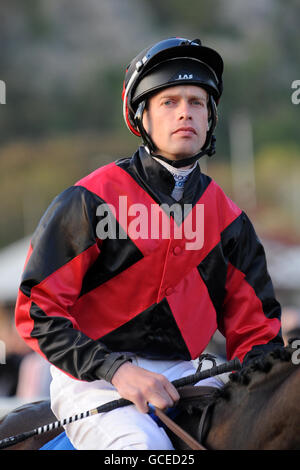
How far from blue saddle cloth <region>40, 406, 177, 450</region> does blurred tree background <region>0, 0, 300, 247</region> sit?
1366 inches

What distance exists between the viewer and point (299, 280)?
13164 millimetres

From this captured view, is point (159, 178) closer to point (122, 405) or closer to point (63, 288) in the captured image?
point (63, 288)

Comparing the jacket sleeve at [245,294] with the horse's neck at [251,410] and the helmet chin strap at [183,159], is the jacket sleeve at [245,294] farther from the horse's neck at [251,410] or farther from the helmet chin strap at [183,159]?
the horse's neck at [251,410]

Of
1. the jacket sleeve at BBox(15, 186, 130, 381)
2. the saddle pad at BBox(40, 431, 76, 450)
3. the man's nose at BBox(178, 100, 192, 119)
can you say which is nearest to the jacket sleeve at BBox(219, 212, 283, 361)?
the man's nose at BBox(178, 100, 192, 119)

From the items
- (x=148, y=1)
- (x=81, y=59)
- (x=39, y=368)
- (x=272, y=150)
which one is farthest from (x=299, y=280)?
Answer: (x=148, y=1)

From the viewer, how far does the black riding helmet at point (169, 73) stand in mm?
2750

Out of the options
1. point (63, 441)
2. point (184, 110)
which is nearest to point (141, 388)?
point (63, 441)

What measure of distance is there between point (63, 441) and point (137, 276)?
2.16 feet

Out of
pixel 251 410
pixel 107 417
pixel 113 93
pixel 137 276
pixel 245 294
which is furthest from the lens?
pixel 113 93

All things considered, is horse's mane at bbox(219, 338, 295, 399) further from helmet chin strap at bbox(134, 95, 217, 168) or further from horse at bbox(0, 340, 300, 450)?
helmet chin strap at bbox(134, 95, 217, 168)

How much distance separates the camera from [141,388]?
234 cm

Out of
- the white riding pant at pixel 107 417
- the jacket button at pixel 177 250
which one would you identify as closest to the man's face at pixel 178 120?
the jacket button at pixel 177 250

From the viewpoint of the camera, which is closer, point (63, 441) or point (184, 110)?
point (63, 441)

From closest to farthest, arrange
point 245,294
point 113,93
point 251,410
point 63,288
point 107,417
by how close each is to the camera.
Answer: point 251,410
point 107,417
point 63,288
point 245,294
point 113,93
